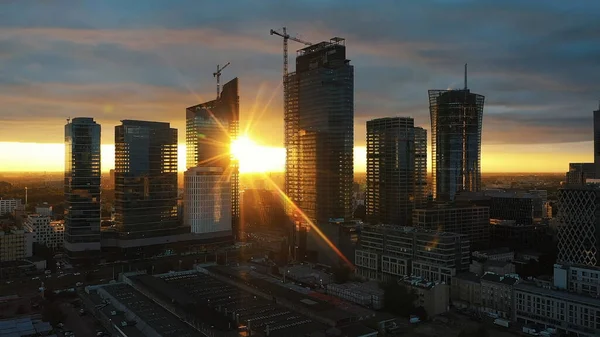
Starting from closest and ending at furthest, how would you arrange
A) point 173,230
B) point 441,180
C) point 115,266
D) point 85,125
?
point 115,266, point 85,125, point 173,230, point 441,180

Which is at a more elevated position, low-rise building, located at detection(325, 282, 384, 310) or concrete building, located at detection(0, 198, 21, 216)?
concrete building, located at detection(0, 198, 21, 216)

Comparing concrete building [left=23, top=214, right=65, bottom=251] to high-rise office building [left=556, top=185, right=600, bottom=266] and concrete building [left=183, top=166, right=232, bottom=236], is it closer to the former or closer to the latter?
concrete building [left=183, top=166, right=232, bottom=236]

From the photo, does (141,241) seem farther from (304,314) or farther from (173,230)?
(304,314)

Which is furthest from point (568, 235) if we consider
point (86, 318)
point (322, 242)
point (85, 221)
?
point (85, 221)

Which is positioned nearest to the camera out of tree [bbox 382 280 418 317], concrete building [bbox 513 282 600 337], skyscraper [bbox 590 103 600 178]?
concrete building [bbox 513 282 600 337]

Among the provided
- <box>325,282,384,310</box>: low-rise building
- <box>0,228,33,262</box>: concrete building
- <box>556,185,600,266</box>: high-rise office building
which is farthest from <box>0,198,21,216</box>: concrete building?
<box>556,185,600,266</box>: high-rise office building

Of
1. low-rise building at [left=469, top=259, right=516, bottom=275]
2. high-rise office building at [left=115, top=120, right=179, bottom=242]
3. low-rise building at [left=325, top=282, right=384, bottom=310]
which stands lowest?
low-rise building at [left=325, top=282, right=384, bottom=310]
